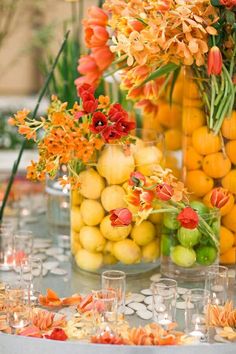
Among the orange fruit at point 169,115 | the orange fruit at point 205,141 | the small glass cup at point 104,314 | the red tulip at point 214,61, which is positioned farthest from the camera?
the orange fruit at point 169,115

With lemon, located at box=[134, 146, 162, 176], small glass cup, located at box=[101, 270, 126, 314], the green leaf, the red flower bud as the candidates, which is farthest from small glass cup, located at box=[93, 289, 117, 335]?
the green leaf

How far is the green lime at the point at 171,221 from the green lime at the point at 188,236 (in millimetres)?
14

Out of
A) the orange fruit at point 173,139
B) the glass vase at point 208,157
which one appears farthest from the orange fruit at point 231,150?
the orange fruit at point 173,139

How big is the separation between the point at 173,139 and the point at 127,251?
1.00ft

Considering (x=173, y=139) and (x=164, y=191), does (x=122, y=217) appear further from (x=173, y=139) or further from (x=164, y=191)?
(x=173, y=139)

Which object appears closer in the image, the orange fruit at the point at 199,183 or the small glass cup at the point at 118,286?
the small glass cup at the point at 118,286

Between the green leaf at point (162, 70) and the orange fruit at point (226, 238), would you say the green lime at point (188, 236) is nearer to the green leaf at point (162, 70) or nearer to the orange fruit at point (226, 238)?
the orange fruit at point (226, 238)

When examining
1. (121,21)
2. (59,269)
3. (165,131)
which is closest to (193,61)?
(121,21)

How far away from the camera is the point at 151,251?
139 centimetres

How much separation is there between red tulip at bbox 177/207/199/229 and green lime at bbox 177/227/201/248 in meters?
0.07

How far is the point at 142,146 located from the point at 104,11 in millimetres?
253

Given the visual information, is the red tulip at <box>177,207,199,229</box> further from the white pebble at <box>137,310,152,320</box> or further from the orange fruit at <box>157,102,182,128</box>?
the orange fruit at <box>157,102,182,128</box>

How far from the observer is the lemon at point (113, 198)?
133 cm

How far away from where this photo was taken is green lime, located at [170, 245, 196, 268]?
4.32ft
